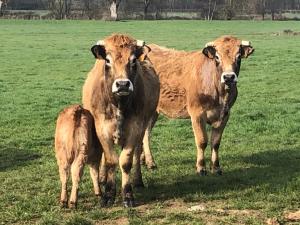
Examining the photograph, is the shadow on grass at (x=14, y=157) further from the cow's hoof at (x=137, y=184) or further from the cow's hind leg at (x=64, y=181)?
the cow's hind leg at (x=64, y=181)

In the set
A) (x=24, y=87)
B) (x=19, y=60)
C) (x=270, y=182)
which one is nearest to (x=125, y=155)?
(x=270, y=182)

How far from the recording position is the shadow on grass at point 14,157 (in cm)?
1013

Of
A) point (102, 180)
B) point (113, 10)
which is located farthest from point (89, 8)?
point (102, 180)

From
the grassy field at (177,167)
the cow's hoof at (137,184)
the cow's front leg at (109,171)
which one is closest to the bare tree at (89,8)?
the grassy field at (177,167)

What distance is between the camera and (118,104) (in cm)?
748

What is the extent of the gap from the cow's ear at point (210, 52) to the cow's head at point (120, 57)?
2.18 metres

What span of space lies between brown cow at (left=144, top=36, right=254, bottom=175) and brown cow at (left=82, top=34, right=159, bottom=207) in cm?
166

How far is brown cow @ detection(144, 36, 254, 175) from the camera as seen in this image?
30.2 feet

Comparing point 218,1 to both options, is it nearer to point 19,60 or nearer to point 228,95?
point 19,60

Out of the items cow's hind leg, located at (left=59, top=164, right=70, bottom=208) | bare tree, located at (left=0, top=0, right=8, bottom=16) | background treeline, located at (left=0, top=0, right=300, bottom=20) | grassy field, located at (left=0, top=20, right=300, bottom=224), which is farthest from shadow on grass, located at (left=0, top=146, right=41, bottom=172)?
bare tree, located at (left=0, top=0, right=8, bottom=16)

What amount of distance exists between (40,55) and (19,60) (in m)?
2.73

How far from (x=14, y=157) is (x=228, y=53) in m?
4.48

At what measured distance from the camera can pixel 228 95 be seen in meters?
9.58

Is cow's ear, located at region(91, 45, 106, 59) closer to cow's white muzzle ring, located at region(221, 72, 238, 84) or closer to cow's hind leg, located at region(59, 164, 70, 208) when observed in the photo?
cow's hind leg, located at region(59, 164, 70, 208)
